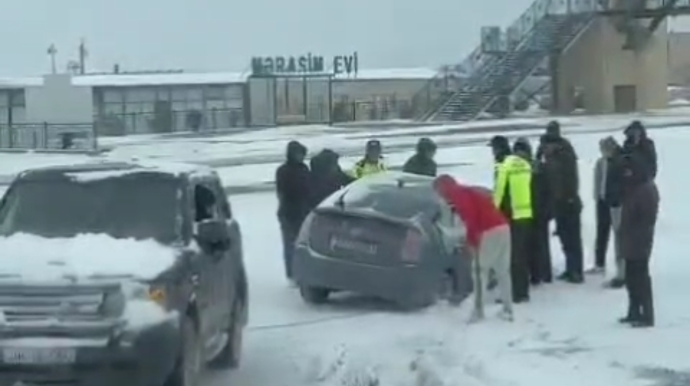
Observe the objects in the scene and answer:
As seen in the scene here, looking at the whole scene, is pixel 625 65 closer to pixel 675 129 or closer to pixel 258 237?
pixel 675 129

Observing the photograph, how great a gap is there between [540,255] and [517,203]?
1.20m

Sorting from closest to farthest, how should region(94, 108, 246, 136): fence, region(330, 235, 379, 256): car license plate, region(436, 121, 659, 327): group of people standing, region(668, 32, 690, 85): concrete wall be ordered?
region(436, 121, 659, 327): group of people standing, region(330, 235, 379, 256): car license plate, region(94, 108, 246, 136): fence, region(668, 32, 690, 85): concrete wall

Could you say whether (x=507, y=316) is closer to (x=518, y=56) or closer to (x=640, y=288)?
(x=640, y=288)

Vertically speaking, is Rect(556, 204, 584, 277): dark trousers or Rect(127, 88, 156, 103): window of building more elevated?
Rect(127, 88, 156, 103): window of building

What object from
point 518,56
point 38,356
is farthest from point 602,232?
point 518,56

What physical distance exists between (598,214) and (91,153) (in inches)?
A: 1374

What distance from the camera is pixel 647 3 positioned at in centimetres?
7400

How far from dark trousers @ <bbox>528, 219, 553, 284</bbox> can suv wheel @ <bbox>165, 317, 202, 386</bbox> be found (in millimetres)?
6681

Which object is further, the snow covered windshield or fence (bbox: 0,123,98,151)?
fence (bbox: 0,123,98,151)

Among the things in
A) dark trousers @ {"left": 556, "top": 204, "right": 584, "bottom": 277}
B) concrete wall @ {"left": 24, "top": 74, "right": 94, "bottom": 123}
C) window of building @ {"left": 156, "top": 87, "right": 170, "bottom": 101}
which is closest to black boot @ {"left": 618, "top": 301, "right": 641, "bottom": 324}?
dark trousers @ {"left": 556, "top": 204, "right": 584, "bottom": 277}

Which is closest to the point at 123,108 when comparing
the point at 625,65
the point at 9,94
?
the point at 9,94

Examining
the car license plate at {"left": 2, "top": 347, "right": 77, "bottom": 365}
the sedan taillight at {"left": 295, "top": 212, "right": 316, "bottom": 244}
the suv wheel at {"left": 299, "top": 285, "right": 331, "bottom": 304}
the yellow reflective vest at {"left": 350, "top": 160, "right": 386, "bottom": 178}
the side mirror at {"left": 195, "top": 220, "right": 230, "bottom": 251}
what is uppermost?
the yellow reflective vest at {"left": 350, "top": 160, "right": 386, "bottom": 178}

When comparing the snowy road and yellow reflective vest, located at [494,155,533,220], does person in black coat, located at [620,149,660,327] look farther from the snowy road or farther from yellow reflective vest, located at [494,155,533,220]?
yellow reflective vest, located at [494,155,533,220]

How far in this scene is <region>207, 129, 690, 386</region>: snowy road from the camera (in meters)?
12.4
